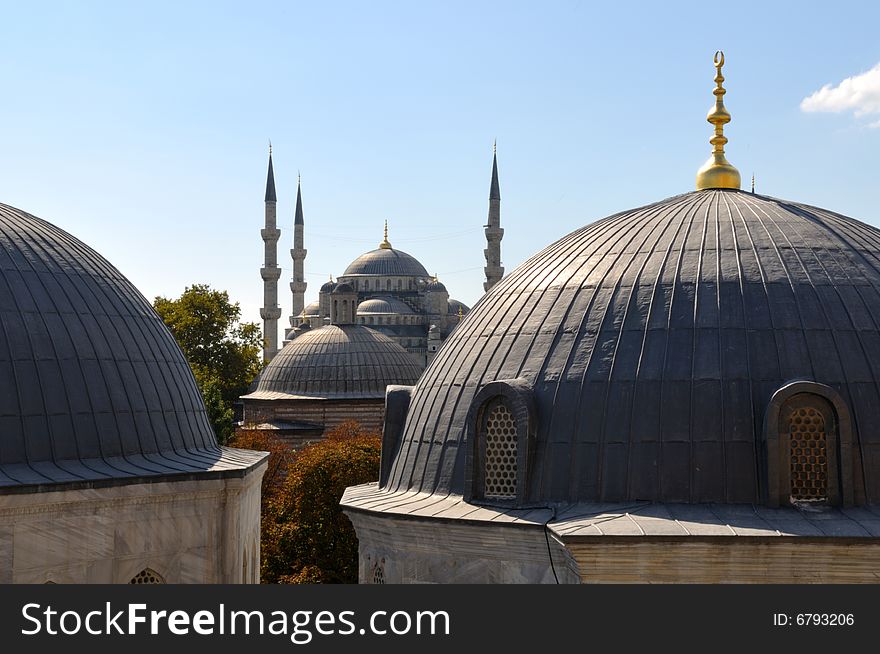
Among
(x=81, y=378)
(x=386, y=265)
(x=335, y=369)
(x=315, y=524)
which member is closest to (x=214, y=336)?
(x=335, y=369)

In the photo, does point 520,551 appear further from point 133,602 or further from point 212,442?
point 212,442

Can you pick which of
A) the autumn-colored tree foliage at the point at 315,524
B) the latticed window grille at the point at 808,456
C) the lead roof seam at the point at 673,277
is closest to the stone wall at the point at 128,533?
the lead roof seam at the point at 673,277

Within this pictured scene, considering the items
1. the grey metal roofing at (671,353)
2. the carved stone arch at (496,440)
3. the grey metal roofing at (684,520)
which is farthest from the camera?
the carved stone arch at (496,440)

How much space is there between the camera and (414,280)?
98750mm

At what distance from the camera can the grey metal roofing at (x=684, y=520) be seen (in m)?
12.9

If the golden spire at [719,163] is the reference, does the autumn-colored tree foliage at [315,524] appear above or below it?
below

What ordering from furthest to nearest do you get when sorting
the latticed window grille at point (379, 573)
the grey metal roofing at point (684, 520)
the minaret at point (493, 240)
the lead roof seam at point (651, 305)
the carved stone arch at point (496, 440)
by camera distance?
the minaret at point (493, 240) → the latticed window grille at point (379, 573) → the carved stone arch at point (496, 440) → the lead roof seam at point (651, 305) → the grey metal roofing at point (684, 520)

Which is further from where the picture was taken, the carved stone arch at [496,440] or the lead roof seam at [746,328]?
the carved stone arch at [496,440]

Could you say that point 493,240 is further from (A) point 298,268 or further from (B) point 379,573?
(B) point 379,573

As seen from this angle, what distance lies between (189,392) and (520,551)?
673cm

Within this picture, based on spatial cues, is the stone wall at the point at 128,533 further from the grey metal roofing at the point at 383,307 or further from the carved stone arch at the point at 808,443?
the grey metal roofing at the point at 383,307

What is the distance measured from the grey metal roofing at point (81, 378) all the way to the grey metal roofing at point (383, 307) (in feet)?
235

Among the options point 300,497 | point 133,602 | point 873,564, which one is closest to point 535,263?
point 873,564

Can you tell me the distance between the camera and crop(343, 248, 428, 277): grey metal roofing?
99562 millimetres
